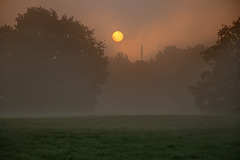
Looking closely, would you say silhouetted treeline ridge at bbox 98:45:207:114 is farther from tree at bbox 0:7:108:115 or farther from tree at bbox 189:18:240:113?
tree at bbox 189:18:240:113

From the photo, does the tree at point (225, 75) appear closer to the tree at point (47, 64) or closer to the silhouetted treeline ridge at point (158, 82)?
the tree at point (47, 64)

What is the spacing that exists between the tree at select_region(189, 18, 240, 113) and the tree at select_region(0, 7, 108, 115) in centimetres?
2291

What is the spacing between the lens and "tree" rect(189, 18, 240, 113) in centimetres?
5191

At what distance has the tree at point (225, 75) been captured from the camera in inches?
2044

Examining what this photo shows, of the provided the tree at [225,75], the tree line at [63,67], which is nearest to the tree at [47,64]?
the tree line at [63,67]

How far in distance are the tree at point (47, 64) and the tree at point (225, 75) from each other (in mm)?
22912

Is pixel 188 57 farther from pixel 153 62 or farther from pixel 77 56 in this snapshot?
pixel 77 56

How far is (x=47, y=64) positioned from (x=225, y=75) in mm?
33290

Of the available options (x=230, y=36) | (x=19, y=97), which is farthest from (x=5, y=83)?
(x=230, y=36)

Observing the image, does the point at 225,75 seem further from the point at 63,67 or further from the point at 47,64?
the point at 47,64

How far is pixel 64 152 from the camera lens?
1228cm

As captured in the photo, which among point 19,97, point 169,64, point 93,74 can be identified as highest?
point 169,64

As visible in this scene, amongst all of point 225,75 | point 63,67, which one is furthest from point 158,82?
point 225,75

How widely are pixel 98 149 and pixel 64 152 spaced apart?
1637mm
